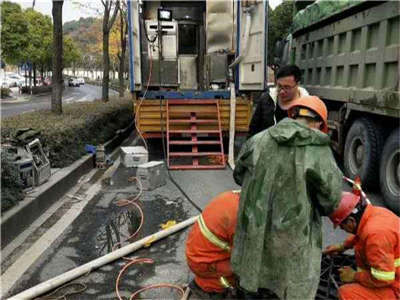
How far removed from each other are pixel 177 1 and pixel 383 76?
17.4 feet

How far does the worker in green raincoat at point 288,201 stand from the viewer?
221 centimetres

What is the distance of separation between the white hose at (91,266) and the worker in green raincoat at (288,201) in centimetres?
149

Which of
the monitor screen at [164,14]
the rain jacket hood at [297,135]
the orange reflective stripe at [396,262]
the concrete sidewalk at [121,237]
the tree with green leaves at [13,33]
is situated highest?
the tree with green leaves at [13,33]

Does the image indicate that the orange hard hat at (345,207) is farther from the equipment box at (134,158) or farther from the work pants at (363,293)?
the equipment box at (134,158)

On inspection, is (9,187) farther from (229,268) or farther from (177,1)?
(177,1)

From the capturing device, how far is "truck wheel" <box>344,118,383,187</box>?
18.0 ft

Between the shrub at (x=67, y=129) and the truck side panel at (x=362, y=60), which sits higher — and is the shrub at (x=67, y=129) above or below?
below

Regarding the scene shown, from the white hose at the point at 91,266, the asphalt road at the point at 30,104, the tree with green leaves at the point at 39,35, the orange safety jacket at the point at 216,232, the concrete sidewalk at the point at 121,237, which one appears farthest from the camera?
the tree with green leaves at the point at 39,35

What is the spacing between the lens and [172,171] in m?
7.02

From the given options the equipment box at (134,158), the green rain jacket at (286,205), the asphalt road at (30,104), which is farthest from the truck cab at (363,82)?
the asphalt road at (30,104)

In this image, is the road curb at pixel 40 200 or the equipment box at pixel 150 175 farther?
the equipment box at pixel 150 175

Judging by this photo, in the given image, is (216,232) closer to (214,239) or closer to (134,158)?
(214,239)

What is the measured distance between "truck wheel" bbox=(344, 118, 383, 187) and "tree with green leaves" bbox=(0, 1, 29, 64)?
2696 cm

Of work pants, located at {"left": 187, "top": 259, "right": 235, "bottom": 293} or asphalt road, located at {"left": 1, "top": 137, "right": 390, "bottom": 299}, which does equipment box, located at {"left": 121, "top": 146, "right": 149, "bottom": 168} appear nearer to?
asphalt road, located at {"left": 1, "top": 137, "right": 390, "bottom": 299}
